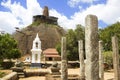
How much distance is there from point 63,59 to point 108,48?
99.5 ft

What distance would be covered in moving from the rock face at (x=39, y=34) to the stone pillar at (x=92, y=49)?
74.0 m

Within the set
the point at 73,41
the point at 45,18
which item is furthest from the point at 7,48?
the point at 45,18

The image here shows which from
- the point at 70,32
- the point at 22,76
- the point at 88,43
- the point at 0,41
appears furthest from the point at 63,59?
the point at 70,32

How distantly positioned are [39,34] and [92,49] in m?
75.9

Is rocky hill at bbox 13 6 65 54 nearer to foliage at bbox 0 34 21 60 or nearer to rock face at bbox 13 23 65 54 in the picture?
rock face at bbox 13 23 65 54

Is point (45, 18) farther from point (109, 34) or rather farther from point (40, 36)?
point (109, 34)

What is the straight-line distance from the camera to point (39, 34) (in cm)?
8388

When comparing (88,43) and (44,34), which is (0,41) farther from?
(44,34)

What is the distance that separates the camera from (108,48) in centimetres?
4541

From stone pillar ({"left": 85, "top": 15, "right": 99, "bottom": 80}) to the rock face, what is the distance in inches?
2915

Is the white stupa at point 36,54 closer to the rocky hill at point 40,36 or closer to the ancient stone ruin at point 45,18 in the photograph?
the rocky hill at point 40,36

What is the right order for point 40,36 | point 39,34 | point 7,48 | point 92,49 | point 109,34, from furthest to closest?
point 39,34 → point 40,36 → point 109,34 → point 7,48 → point 92,49

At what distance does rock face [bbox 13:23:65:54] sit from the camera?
83.4 meters

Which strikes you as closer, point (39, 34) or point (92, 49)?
point (92, 49)
